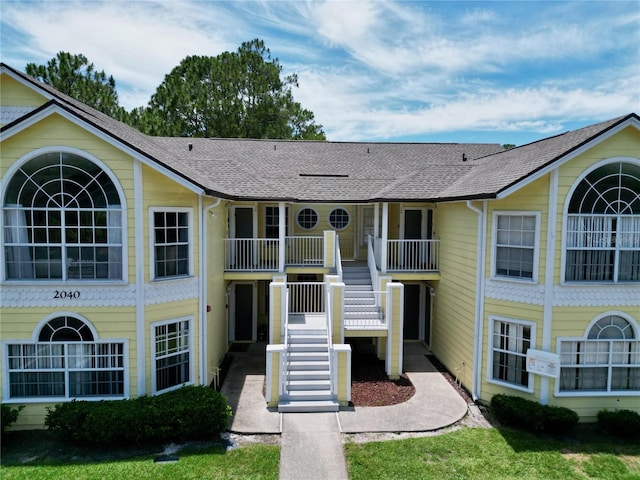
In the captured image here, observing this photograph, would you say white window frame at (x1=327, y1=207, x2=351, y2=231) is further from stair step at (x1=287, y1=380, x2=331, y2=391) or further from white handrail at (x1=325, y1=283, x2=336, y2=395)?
stair step at (x1=287, y1=380, x2=331, y2=391)

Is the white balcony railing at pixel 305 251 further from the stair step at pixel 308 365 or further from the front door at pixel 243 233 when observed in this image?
the stair step at pixel 308 365

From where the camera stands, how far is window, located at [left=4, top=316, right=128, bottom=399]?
30.3 ft

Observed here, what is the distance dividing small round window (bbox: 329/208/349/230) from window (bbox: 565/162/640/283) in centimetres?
907

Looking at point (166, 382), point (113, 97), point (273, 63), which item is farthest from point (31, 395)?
point (273, 63)

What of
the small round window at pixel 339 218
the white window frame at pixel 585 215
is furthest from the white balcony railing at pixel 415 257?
the white window frame at pixel 585 215

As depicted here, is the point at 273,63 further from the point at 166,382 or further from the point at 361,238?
the point at 166,382

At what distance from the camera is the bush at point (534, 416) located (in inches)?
365

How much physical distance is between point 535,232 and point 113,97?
31131mm

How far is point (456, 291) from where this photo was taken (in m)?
12.5

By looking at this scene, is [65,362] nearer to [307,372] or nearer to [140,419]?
[140,419]

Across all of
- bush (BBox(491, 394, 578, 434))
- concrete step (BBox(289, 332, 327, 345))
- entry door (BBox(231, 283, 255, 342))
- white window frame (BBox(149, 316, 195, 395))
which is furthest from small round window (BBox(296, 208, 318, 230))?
bush (BBox(491, 394, 578, 434))

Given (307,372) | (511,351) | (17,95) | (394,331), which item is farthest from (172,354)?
(511,351)

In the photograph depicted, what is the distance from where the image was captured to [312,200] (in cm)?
1431

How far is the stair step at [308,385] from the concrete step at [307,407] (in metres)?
0.51
